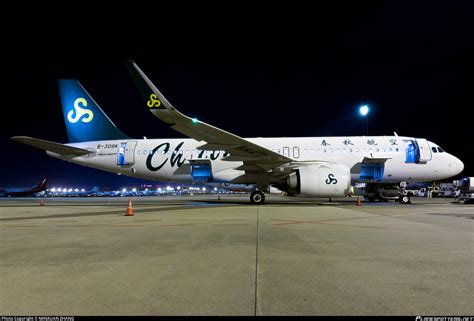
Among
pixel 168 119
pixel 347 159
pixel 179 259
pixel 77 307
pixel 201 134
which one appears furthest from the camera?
pixel 347 159

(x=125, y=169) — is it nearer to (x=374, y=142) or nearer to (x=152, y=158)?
(x=152, y=158)

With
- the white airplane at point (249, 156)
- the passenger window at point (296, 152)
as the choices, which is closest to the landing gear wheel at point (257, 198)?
the white airplane at point (249, 156)

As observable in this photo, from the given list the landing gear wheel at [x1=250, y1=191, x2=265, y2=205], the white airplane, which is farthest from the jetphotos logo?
the landing gear wheel at [x1=250, y1=191, x2=265, y2=205]

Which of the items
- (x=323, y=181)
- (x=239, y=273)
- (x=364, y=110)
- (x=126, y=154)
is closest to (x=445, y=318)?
(x=239, y=273)

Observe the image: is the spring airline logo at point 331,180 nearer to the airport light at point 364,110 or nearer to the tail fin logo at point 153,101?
the tail fin logo at point 153,101

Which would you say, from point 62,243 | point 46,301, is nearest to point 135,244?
point 62,243

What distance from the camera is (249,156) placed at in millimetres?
15781

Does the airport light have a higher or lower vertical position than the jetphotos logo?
higher

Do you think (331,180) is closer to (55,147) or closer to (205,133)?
(205,133)

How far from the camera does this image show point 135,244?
5.89 metres

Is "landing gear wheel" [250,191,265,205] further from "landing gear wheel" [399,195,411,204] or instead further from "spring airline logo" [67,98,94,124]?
"spring airline logo" [67,98,94,124]

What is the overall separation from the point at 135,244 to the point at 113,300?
117 inches

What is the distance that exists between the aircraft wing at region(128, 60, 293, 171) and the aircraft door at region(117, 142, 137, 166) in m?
5.90

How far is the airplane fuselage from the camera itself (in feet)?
57.5
